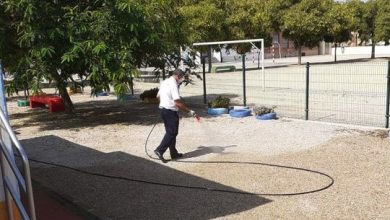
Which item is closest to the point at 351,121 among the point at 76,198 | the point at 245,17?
the point at 76,198

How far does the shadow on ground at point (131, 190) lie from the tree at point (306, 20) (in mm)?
27697

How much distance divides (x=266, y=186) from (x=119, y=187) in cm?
208

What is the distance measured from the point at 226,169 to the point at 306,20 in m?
28.6

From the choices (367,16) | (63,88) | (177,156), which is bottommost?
(177,156)

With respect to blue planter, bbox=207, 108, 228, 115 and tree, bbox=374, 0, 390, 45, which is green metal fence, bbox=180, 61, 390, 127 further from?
tree, bbox=374, 0, 390, 45

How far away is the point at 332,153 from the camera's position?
7.90 m

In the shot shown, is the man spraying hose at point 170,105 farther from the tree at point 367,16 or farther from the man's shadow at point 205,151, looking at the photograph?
the tree at point 367,16

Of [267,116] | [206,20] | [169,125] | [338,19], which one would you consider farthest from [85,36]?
[338,19]

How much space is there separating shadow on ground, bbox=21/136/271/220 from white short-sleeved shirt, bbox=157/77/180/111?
1016 mm

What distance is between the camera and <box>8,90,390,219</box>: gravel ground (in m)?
5.48

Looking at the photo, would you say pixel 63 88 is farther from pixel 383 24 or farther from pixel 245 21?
pixel 383 24

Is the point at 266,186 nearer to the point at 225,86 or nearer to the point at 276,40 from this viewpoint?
the point at 225,86

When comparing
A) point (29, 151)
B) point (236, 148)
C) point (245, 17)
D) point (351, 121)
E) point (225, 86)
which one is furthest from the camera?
point (245, 17)

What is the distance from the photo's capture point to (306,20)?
3366cm
